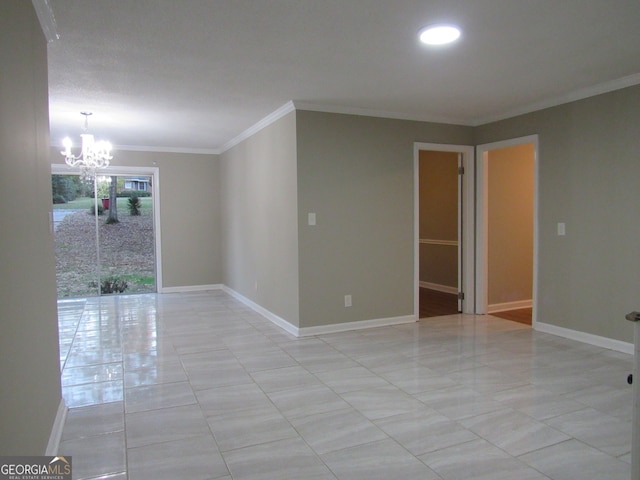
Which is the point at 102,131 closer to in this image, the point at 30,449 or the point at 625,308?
the point at 30,449

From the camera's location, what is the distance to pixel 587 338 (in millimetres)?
4250

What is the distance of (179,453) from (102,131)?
5.14m

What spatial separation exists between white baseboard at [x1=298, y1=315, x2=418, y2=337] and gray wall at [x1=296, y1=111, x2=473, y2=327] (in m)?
0.05

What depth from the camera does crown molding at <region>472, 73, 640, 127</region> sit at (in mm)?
3819

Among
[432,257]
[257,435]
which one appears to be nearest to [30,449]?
[257,435]

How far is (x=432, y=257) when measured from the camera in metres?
7.61

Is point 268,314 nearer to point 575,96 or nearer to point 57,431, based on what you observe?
point 57,431

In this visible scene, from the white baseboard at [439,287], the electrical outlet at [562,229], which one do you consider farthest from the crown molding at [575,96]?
the white baseboard at [439,287]

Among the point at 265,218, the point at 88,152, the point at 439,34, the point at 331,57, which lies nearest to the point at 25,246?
the point at 331,57

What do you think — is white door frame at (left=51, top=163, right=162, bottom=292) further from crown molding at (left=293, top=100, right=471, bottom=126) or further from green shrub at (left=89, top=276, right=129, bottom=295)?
crown molding at (left=293, top=100, right=471, bottom=126)

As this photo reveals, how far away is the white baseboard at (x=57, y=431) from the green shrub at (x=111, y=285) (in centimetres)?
490

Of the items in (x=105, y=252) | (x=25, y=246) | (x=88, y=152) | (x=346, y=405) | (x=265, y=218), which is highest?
(x=88, y=152)

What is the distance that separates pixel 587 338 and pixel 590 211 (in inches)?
48.9

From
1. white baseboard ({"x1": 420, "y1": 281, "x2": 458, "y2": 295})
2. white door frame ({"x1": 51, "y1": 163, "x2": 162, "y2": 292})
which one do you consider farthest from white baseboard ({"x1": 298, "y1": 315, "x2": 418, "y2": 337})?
white door frame ({"x1": 51, "y1": 163, "x2": 162, "y2": 292})
